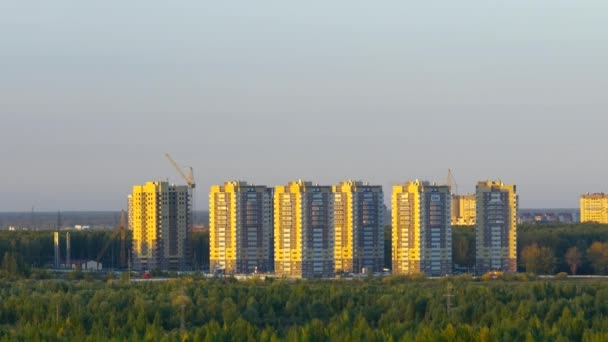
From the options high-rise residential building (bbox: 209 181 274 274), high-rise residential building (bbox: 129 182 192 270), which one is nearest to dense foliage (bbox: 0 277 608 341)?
high-rise residential building (bbox: 209 181 274 274)

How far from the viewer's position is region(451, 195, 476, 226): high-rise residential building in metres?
115

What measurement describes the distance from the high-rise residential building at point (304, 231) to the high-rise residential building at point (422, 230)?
3150 millimetres

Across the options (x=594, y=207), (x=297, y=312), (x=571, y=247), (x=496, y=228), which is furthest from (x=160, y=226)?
(x=594, y=207)

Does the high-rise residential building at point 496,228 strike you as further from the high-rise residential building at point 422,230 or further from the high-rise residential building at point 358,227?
the high-rise residential building at point 358,227

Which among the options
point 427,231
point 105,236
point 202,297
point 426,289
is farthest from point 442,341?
point 105,236

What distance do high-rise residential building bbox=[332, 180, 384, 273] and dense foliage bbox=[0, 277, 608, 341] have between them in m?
15.1

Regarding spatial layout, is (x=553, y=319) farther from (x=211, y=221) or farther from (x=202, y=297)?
(x=211, y=221)

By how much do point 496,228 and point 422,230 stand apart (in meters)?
4.05

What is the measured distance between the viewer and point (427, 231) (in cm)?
6881

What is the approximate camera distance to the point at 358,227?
235 ft

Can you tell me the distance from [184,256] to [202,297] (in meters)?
29.6

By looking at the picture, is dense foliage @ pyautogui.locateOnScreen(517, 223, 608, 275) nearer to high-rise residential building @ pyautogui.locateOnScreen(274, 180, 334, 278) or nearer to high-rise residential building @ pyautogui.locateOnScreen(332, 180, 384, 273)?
high-rise residential building @ pyautogui.locateOnScreen(332, 180, 384, 273)

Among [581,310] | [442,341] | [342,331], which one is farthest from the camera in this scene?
[581,310]

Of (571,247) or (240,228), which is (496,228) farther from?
(240,228)
